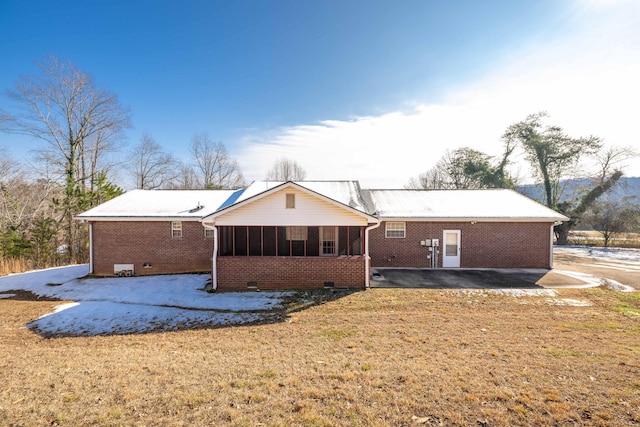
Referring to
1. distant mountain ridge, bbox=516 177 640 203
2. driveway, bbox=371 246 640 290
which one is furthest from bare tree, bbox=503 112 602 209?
driveway, bbox=371 246 640 290

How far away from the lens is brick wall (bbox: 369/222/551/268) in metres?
14.0

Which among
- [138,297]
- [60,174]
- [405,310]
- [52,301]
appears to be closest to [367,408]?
[405,310]

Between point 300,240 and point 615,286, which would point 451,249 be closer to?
point 615,286

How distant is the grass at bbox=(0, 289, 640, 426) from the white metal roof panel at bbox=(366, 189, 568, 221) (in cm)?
630

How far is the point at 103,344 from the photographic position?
255 inches

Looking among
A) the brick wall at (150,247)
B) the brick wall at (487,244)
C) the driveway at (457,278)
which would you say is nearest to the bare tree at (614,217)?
the brick wall at (487,244)

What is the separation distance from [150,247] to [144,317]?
655cm

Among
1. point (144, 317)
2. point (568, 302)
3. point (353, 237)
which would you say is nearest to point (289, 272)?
point (353, 237)

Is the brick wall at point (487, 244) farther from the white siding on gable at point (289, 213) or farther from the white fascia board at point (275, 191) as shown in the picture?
the white siding on gable at point (289, 213)

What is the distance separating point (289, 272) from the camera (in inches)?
433

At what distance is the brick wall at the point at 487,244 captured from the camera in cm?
1395

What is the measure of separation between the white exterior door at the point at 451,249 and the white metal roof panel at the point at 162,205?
12245mm

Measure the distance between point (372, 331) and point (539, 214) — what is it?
→ 12.3 metres

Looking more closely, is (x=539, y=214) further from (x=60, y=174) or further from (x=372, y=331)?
(x=60, y=174)
